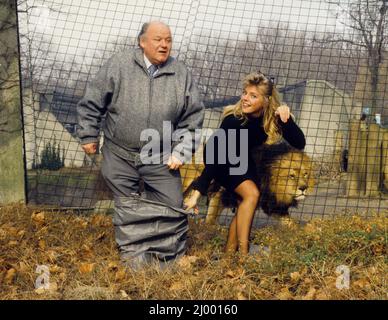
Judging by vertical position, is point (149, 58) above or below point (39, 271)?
above

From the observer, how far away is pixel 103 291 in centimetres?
438

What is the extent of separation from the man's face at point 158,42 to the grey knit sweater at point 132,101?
86mm

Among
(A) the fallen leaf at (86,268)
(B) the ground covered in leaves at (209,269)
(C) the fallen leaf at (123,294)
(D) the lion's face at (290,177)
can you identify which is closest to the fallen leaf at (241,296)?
(B) the ground covered in leaves at (209,269)

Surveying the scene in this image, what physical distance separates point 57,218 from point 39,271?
180cm

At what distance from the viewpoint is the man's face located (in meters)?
5.16

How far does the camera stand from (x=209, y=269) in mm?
4980

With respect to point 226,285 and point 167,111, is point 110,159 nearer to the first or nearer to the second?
point 167,111

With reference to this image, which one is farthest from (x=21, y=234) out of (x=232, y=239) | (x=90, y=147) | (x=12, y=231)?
(x=232, y=239)

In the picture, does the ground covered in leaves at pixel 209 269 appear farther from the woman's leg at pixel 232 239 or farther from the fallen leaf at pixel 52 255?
the woman's leg at pixel 232 239

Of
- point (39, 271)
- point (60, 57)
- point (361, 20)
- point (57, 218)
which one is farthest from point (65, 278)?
point (361, 20)

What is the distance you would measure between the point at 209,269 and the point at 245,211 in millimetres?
838

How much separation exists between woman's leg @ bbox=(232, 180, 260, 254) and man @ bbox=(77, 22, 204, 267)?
527 millimetres

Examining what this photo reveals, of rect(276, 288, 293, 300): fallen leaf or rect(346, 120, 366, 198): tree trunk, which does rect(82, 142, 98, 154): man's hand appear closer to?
rect(276, 288, 293, 300): fallen leaf

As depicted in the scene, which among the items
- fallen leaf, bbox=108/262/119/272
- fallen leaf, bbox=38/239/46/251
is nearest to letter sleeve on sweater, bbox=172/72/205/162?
fallen leaf, bbox=108/262/119/272
